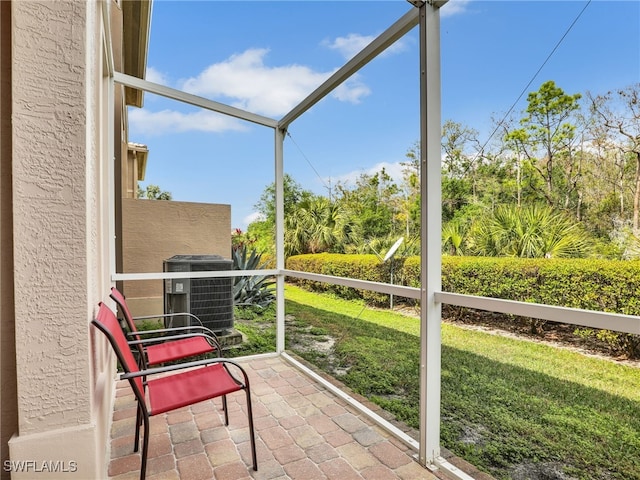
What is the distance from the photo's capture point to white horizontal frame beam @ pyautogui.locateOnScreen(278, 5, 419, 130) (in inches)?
81.6

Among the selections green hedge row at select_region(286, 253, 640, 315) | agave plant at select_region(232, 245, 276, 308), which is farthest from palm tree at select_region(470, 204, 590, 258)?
agave plant at select_region(232, 245, 276, 308)

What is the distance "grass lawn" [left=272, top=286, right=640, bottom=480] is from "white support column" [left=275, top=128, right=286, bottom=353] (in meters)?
0.64

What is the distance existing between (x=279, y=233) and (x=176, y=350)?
173 centimetres

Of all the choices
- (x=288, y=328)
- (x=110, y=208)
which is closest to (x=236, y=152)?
(x=110, y=208)

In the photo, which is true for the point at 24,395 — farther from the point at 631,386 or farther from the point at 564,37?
the point at 564,37

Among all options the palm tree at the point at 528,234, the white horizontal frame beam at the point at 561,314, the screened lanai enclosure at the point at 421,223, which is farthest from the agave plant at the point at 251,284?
the white horizontal frame beam at the point at 561,314

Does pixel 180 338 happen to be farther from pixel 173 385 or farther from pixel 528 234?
pixel 528 234

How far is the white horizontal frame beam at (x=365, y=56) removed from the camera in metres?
2.07

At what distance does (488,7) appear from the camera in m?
2.99

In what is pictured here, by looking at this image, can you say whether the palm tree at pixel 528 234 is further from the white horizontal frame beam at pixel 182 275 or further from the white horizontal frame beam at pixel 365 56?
the white horizontal frame beam at pixel 182 275

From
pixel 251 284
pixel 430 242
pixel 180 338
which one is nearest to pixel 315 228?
pixel 251 284

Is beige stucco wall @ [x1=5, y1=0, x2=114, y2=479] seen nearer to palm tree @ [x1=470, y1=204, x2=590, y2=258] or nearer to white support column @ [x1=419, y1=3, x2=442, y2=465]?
white support column @ [x1=419, y1=3, x2=442, y2=465]

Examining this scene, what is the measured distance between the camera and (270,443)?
2.24m

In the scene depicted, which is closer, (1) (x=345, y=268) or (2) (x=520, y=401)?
(2) (x=520, y=401)
